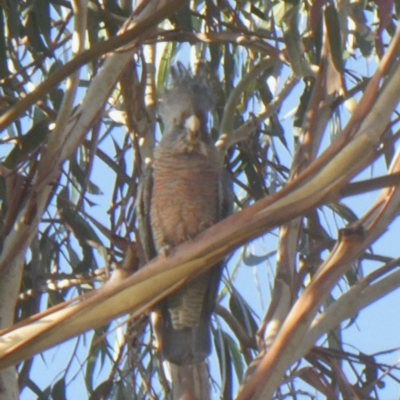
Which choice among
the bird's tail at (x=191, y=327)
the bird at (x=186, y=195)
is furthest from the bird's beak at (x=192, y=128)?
the bird's tail at (x=191, y=327)

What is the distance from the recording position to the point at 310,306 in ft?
4.86

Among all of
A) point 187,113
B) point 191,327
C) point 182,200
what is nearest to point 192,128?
point 187,113

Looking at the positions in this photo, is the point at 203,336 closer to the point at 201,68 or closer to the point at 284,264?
the point at 284,264

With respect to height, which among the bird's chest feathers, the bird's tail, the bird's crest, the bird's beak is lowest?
the bird's tail

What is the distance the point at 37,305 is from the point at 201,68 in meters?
0.86

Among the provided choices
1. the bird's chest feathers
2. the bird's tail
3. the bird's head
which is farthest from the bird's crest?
the bird's tail

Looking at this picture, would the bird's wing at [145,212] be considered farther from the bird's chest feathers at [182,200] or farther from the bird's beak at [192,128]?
the bird's beak at [192,128]

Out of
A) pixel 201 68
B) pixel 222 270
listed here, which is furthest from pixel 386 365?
pixel 201 68

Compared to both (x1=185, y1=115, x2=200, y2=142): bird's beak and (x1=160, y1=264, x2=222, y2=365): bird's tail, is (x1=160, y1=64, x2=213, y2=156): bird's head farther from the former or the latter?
(x1=160, y1=264, x2=222, y2=365): bird's tail

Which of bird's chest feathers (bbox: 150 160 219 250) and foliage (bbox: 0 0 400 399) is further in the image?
bird's chest feathers (bbox: 150 160 219 250)

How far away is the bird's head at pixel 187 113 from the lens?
2.34 meters

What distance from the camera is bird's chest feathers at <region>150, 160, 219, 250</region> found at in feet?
7.63

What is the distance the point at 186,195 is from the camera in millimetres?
2350

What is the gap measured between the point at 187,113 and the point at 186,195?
222 millimetres
